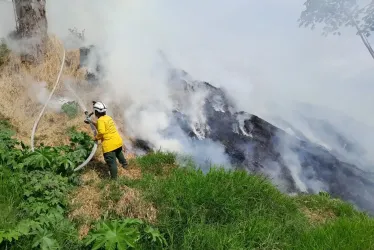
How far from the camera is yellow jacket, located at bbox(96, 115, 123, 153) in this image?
6086mm

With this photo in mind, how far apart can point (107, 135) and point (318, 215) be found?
14.2 feet

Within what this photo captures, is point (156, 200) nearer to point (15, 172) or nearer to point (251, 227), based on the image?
point (251, 227)

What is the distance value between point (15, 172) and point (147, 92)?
262 inches

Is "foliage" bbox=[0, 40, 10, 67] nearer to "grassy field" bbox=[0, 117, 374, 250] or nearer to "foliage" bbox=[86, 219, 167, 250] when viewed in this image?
"grassy field" bbox=[0, 117, 374, 250]

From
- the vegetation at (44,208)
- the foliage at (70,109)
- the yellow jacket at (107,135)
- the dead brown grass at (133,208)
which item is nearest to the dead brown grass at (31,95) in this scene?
the foliage at (70,109)

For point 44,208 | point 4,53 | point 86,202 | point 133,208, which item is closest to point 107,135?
point 86,202

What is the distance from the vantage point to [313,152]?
17.1 meters

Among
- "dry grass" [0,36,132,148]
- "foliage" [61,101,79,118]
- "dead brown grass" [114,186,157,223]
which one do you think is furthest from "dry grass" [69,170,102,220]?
"foliage" [61,101,79,118]

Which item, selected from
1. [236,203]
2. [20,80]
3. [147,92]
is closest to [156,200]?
[236,203]

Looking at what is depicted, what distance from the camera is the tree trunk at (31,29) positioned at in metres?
9.25

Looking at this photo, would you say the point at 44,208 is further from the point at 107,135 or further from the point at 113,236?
the point at 107,135

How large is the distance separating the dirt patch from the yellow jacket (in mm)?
3760

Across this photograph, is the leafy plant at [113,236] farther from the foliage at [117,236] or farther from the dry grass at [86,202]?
the dry grass at [86,202]

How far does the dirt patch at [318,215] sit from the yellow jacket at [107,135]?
3.76m
